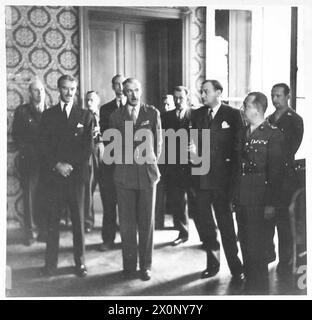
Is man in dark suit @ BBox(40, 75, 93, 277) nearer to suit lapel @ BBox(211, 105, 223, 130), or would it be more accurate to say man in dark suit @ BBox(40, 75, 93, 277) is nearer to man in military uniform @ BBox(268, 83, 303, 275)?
suit lapel @ BBox(211, 105, 223, 130)

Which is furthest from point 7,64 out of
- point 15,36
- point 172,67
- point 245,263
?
point 245,263

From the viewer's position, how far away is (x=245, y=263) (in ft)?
7.54

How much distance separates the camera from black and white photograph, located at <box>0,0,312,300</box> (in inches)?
88.7

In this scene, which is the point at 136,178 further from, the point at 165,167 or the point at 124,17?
the point at 124,17

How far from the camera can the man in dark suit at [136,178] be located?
2266 mm

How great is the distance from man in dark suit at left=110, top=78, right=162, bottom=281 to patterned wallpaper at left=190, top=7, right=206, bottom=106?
8.1 inches

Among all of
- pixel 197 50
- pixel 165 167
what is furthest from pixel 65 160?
pixel 197 50

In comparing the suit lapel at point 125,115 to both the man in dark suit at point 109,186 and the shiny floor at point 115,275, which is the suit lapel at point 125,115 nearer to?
the man in dark suit at point 109,186

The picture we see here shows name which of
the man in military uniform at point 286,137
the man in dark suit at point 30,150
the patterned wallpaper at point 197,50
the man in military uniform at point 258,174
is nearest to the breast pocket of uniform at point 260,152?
the man in military uniform at point 258,174

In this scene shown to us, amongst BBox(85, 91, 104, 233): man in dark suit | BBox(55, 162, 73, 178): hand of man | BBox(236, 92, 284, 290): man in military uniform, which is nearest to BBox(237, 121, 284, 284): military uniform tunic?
BBox(236, 92, 284, 290): man in military uniform

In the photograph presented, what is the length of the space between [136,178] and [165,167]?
137 millimetres

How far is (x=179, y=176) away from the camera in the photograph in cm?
229
